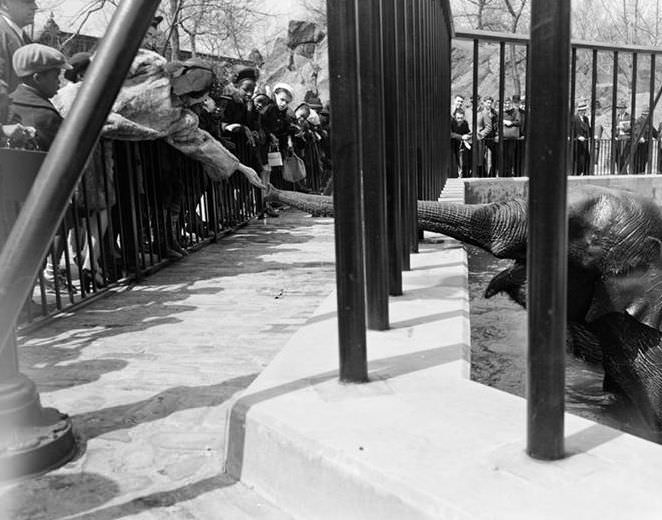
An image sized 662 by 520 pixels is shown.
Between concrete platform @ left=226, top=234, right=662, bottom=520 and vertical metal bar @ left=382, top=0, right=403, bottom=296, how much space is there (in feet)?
2.24

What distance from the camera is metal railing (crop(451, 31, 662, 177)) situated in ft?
31.0

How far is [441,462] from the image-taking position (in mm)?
1651

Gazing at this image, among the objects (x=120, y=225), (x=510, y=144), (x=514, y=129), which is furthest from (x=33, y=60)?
(x=510, y=144)

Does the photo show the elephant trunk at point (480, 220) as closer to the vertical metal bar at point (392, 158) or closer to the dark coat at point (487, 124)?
the vertical metal bar at point (392, 158)

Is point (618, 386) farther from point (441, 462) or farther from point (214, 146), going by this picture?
point (214, 146)

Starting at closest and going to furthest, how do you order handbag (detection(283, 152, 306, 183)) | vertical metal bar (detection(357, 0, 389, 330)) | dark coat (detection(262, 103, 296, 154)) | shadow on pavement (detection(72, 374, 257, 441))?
1. vertical metal bar (detection(357, 0, 389, 330))
2. shadow on pavement (detection(72, 374, 257, 441))
3. dark coat (detection(262, 103, 296, 154))
4. handbag (detection(283, 152, 306, 183))

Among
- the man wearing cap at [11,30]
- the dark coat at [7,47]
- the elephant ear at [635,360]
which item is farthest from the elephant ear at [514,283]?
the dark coat at [7,47]

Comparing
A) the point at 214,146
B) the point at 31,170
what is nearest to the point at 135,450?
the point at 31,170

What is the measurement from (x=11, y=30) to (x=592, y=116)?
8.36m

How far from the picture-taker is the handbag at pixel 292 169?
12.8 meters

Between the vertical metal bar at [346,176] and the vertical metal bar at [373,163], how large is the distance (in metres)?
0.49

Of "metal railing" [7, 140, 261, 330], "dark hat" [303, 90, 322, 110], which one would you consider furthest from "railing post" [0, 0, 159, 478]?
"dark hat" [303, 90, 322, 110]

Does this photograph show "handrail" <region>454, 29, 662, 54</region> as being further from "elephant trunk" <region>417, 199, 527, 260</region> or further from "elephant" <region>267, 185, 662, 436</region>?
→ "elephant" <region>267, 185, 662, 436</region>

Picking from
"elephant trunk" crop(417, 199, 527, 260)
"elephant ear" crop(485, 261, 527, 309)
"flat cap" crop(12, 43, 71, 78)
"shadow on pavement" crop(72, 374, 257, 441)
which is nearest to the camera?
"shadow on pavement" crop(72, 374, 257, 441)
